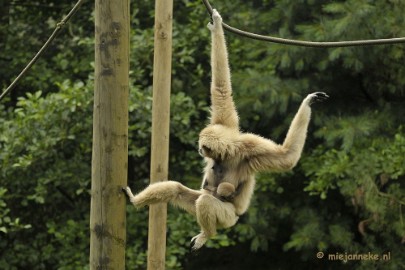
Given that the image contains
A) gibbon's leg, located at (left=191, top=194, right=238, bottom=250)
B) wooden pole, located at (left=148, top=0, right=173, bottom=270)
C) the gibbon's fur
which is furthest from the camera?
wooden pole, located at (left=148, top=0, right=173, bottom=270)

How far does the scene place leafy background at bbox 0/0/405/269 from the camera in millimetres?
10453

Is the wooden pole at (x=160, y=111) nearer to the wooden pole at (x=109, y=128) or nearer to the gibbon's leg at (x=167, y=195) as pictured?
the gibbon's leg at (x=167, y=195)

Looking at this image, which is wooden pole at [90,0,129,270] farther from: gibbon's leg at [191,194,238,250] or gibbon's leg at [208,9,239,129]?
gibbon's leg at [208,9,239,129]

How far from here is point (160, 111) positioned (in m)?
6.71

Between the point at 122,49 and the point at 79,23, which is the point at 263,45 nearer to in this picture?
the point at 79,23

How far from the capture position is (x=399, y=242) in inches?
441

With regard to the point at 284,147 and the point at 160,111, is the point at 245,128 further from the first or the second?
the point at 284,147

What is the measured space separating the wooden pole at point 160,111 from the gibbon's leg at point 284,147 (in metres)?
0.69

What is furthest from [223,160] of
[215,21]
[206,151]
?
[215,21]

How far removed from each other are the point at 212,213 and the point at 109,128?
1.41 m

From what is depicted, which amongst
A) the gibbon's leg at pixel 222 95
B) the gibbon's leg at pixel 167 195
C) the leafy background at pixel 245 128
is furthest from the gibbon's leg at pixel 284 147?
the leafy background at pixel 245 128

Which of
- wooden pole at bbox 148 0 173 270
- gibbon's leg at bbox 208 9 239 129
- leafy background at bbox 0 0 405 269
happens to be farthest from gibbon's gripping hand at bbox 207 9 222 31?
leafy background at bbox 0 0 405 269

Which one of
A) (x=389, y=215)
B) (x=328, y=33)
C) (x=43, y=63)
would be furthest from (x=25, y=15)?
(x=389, y=215)

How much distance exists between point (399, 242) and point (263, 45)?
135 inches
